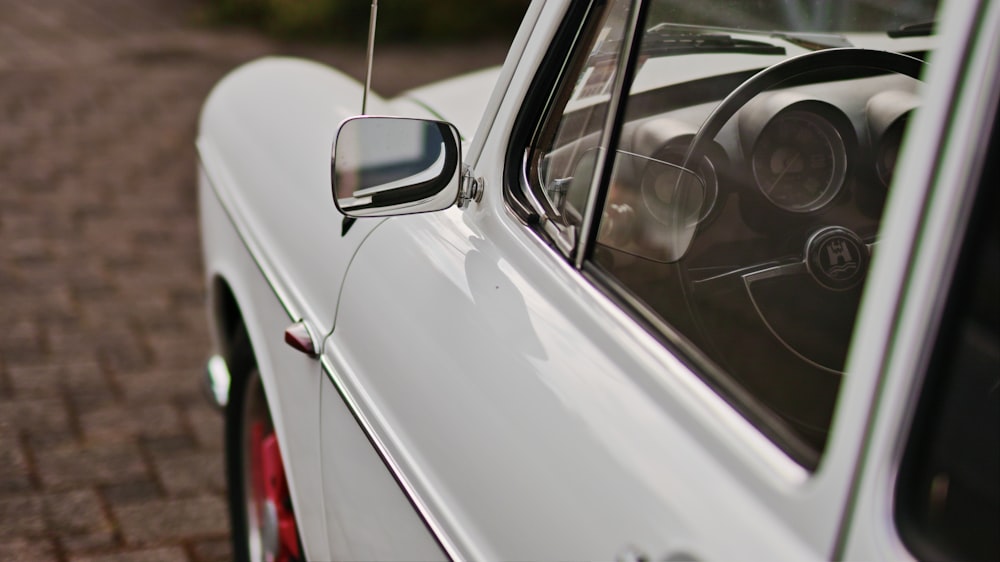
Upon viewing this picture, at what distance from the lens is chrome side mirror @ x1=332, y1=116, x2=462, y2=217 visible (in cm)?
165

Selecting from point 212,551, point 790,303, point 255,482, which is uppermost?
point 790,303

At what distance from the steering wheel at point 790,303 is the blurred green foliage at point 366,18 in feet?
23.6

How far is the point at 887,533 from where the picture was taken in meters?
0.98

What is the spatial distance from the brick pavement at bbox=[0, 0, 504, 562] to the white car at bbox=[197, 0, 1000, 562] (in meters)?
0.64

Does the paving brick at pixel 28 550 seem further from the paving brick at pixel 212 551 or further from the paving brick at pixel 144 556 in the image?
the paving brick at pixel 212 551

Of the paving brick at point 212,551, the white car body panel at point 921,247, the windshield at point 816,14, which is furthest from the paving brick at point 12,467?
the white car body panel at point 921,247

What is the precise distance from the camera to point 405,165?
6.01 feet

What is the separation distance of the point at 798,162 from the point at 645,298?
0.59 metres

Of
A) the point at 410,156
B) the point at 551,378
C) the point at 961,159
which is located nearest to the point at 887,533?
the point at 961,159

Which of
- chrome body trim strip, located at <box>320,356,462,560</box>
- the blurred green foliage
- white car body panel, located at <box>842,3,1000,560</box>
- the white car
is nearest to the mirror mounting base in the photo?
the white car

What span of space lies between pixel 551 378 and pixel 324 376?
67 cm

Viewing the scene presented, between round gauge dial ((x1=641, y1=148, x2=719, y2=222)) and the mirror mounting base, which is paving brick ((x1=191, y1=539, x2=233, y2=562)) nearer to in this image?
the mirror mounting base

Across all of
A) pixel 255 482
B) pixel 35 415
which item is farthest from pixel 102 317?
pixel 255 482

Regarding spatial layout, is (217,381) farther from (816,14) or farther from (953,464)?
(953,464)
